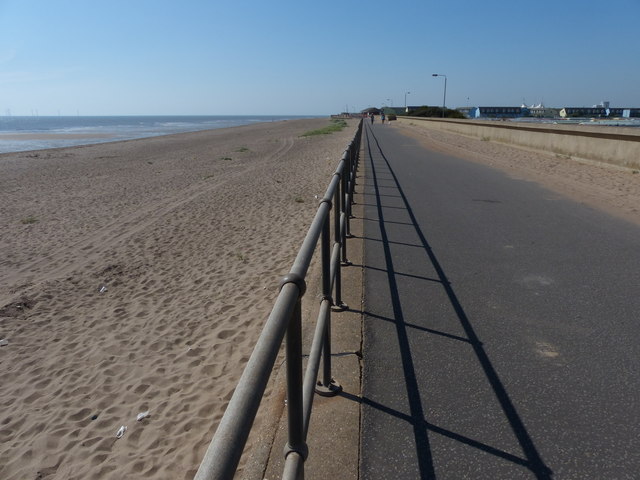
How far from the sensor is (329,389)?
290cm

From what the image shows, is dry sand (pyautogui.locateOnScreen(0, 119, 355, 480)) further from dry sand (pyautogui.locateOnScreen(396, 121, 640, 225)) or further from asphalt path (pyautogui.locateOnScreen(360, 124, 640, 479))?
dry sand (pyautogui.locateOnScreen(396, 121, 640, 225))

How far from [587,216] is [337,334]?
5.76 m

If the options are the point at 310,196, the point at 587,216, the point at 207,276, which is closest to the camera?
the point at 207,276

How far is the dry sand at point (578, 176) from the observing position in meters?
8.59

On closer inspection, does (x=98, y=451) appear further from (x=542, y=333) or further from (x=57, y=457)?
(x=542, y=333)

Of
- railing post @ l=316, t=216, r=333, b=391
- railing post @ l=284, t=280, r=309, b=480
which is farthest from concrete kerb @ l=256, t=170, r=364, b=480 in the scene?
railing post @ l=284, t=280, r=309, b=480

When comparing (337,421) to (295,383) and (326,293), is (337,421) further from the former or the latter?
(295,383)

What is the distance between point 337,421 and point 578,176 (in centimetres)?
1122

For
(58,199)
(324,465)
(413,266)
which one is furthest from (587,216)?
(58,199)

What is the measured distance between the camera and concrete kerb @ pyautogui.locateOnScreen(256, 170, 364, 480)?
2.32 meters

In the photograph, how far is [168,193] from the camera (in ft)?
46.3

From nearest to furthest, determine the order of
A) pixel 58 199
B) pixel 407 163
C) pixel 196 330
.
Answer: pixel 196 330
pixel 58 199
pixel 407 163

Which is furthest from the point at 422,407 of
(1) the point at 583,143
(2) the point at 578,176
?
(1) the point at 583,143

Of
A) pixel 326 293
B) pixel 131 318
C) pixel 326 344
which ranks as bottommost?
pixel 131 318
